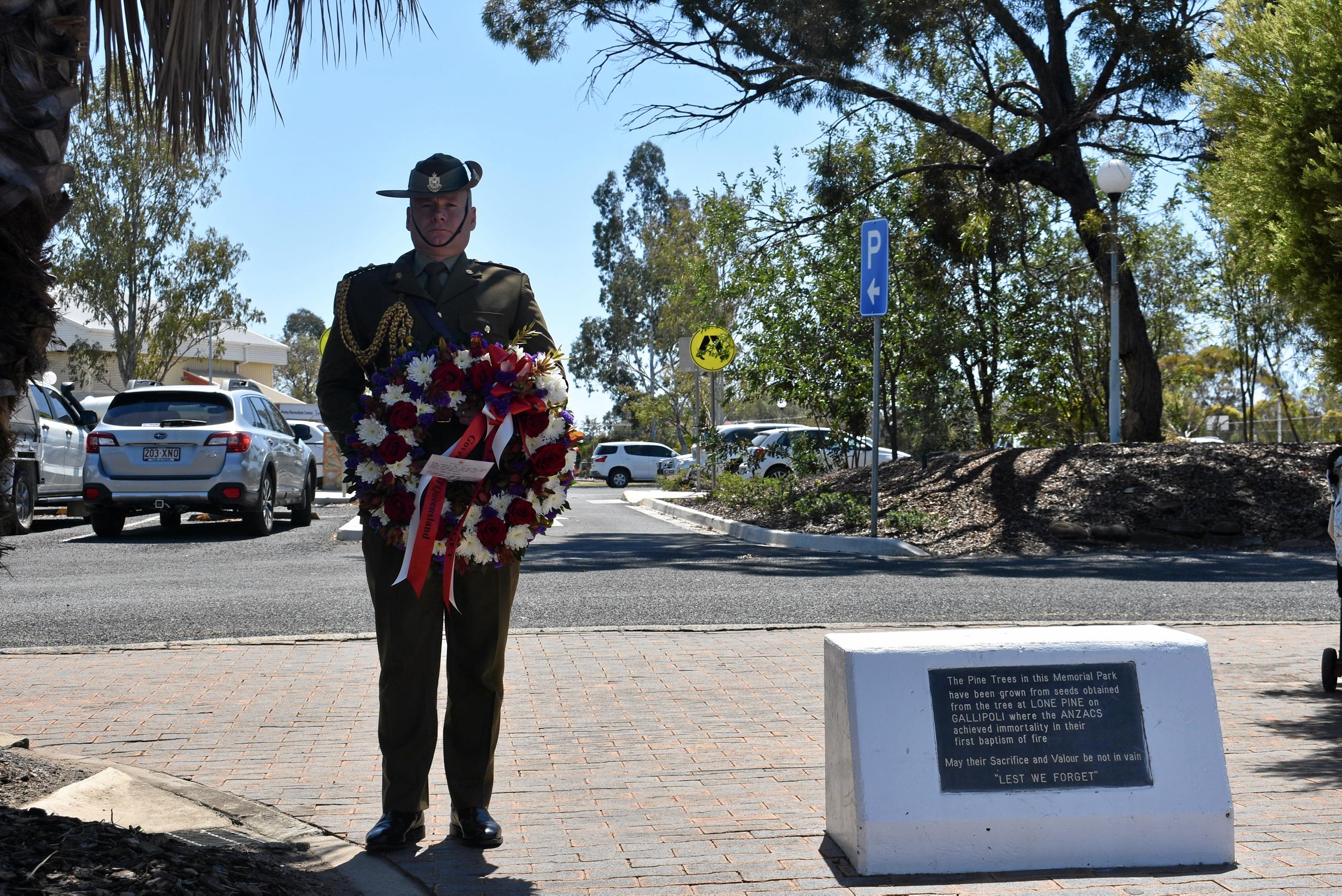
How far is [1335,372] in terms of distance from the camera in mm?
5695

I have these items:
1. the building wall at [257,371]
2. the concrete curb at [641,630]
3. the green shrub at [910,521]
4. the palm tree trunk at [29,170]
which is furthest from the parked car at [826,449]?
the building wall at [257,371]

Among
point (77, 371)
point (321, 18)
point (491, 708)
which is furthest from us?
point (77, 371)

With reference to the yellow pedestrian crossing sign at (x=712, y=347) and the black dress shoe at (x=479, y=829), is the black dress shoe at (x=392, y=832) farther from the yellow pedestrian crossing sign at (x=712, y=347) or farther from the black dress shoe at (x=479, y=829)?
the yellow pedestrian crossing sign at (x=712, y=347)

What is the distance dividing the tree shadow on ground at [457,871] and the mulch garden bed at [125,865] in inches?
10.4

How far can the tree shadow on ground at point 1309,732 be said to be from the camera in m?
4.80

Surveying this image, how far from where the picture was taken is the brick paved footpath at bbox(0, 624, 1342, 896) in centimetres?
380

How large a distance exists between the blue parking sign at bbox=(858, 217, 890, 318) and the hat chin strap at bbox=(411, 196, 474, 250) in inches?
375

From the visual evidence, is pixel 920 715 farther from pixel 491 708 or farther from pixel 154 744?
pixel 154 744

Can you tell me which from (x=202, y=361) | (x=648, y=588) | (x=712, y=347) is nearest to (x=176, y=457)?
(x=648, y=588)

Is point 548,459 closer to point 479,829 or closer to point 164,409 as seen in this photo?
point 479,829

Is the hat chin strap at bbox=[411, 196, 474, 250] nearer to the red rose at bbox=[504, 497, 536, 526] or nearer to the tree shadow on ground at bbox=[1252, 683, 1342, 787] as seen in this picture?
the red rose at bbox=[504, 497, 536, 526]

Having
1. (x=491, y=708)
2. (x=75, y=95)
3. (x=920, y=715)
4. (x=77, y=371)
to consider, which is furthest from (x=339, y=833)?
→ (x=77, y=371)

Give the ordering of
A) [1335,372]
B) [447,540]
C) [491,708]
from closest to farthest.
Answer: [447,540] < [491,708] < [1335,372]

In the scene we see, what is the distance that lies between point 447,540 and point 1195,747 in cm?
232
